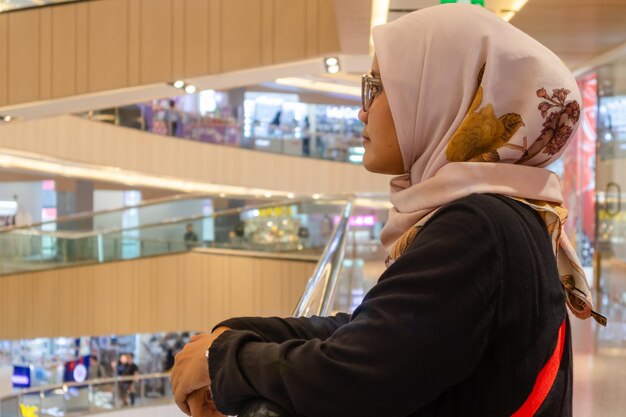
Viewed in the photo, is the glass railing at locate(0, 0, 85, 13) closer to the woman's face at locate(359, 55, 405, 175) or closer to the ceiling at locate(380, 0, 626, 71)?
the ceiling at locate(380, 0, 626, 71)

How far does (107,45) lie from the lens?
8680 mm

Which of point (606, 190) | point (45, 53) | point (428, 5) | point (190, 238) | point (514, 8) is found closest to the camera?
point (514, 8)

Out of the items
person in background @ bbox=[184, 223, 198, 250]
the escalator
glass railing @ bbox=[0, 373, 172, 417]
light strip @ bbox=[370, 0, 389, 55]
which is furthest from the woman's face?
person in background @ bbox=[184, 223, 198, 250]

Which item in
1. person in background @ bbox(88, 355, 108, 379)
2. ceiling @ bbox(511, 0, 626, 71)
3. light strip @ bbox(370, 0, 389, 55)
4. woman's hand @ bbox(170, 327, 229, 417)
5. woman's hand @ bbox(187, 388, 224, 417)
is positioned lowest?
person in background @ bbox(88, 355, 108, 379)

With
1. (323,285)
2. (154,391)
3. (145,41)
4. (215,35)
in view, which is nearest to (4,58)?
(145,41)

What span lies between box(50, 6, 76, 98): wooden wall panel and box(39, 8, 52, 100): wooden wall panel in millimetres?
38

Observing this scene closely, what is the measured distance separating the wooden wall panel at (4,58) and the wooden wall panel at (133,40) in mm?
1316

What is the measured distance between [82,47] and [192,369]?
800cm

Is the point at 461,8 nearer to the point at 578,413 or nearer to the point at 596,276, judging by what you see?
the point at 578,413

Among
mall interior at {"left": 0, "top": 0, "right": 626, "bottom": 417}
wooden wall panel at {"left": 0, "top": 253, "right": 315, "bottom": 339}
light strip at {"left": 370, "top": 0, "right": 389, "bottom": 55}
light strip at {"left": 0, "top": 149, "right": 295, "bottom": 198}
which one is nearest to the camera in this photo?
light strip at {"left": 370, "top": 0, "right": 389, "bottom": 55}

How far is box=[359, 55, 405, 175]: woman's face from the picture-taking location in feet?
4.19

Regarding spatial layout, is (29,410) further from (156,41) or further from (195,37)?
(195,37)

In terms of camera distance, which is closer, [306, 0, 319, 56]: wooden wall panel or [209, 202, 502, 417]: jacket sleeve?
[209, 202, 502, 417]: jacket sleeve

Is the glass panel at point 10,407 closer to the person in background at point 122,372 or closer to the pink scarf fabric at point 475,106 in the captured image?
the person in background at point 122,372
